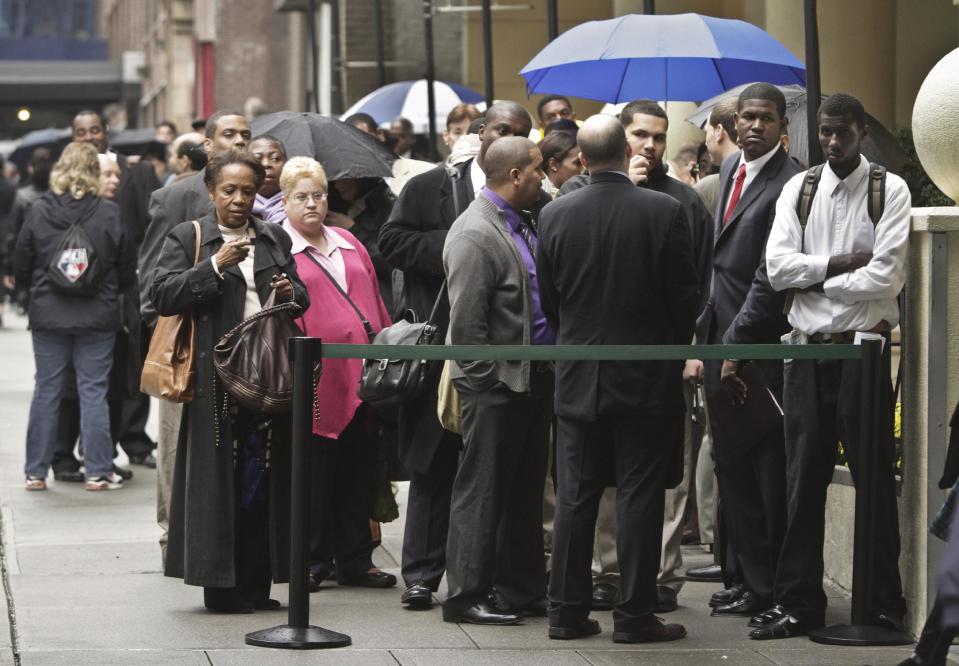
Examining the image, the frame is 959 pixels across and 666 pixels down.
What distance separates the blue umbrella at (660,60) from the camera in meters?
10.2

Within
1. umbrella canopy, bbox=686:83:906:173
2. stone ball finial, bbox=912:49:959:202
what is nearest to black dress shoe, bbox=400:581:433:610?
stone ball finial, bbox=912:49:959:202

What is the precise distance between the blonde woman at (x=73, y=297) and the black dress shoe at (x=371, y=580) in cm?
357

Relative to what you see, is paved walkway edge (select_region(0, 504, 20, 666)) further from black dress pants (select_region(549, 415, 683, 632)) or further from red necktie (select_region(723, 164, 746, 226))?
red necktie (select_region(723, 164, 746, 226))

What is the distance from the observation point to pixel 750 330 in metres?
7.47

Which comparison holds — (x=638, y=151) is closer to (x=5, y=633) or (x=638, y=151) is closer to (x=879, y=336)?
(x=879, y=336)

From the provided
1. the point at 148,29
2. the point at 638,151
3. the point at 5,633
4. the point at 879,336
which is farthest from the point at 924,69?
the point at 148,29

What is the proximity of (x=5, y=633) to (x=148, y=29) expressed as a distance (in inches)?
2306

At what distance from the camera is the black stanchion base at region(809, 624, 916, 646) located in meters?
7.18

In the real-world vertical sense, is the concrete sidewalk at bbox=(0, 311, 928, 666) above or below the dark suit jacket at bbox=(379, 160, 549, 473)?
below

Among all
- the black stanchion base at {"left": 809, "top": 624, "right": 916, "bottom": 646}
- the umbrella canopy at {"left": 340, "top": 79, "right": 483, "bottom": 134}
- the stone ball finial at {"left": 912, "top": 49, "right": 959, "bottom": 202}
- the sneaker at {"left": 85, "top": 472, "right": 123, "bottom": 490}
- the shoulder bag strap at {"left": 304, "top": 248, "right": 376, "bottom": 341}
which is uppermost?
the umbrella canopy at {"left": 340, "top": 79, "right": 483, "bottom": 134}

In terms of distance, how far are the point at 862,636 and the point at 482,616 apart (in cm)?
154

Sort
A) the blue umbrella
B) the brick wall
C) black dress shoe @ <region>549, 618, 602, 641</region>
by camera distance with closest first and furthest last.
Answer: black dress shoe @ <region>549, 618, 602, 641</region>
the blue umbrella
the brick wall

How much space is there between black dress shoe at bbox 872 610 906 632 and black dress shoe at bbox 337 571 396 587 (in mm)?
2301

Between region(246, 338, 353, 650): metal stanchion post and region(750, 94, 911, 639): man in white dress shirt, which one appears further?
region(750, 94, 911, 639): man in white dress shirt
